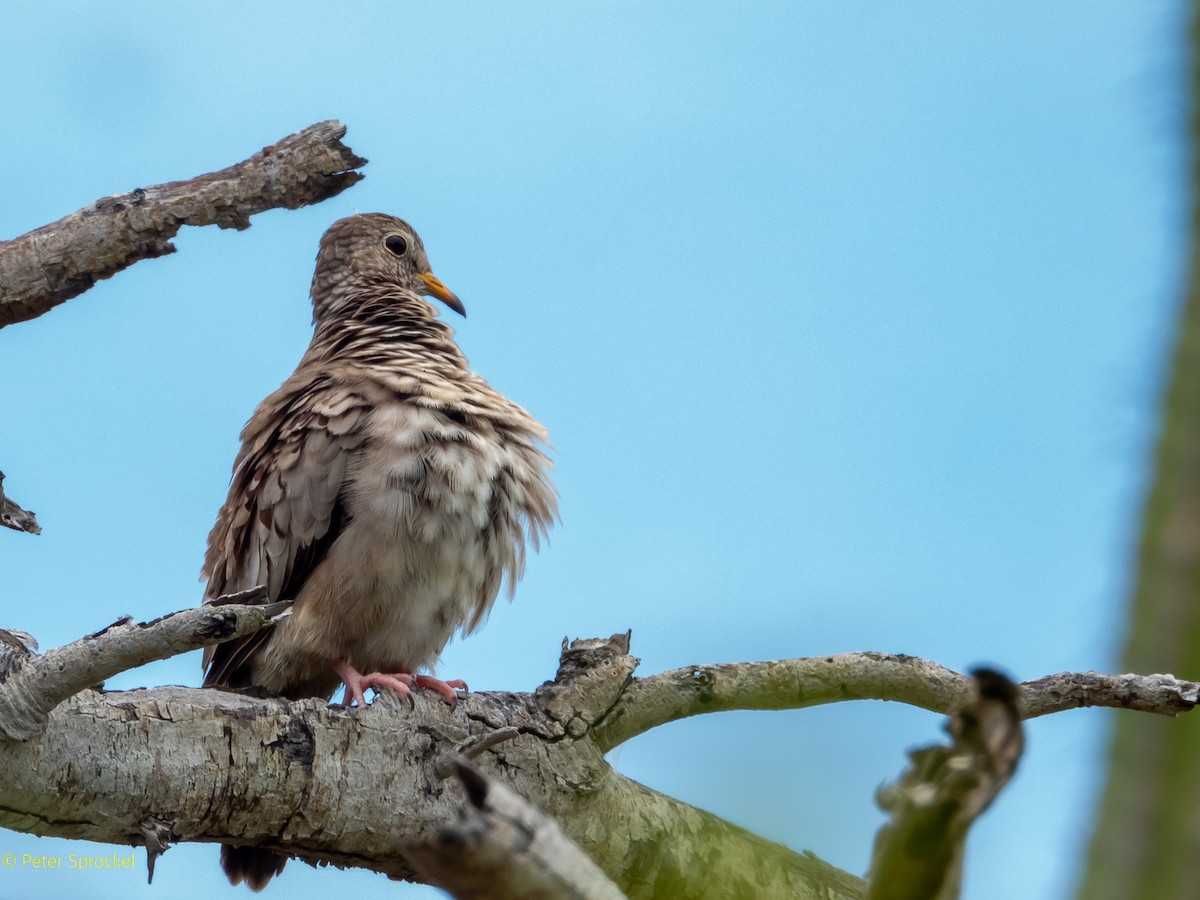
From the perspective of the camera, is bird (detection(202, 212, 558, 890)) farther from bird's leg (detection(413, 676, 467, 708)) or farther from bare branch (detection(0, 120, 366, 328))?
bare branch (detection(0, 120, 366, 328))

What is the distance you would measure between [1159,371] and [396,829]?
119 inches

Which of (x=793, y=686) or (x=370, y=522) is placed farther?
(x=370, y=522)

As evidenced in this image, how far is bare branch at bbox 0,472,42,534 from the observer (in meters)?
3.79

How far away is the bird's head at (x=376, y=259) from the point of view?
6996 millimetres

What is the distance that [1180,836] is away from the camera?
0.99 metres

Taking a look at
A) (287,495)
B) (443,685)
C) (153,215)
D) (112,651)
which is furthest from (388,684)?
(112,651)

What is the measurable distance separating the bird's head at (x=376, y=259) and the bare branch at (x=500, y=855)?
5.90 meters

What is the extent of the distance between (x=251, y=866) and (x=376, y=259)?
3.28 meters

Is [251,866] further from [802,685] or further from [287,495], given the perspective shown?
[802,685]

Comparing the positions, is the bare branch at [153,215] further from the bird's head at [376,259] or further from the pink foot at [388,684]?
the bird's head at [376,259]

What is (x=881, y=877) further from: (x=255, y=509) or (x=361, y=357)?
(x=361, y=357)

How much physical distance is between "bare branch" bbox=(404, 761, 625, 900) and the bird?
357 centimetres

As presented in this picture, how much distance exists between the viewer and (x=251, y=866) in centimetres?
485

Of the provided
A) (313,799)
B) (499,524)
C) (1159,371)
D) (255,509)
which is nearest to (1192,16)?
(1159,371)
